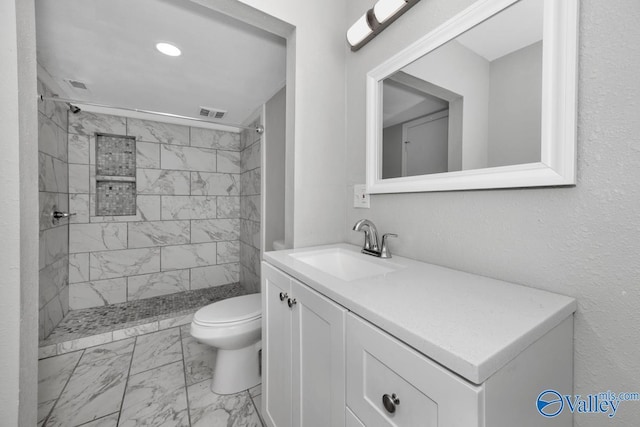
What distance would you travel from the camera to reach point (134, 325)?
2109mm

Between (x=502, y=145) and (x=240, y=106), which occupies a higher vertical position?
(x=240, y=106)

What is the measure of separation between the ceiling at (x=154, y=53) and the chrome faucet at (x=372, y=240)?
1374 millimetres

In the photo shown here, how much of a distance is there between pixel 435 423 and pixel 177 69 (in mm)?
2445

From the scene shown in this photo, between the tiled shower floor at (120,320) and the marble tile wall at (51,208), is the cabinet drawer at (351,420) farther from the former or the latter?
the marble tile wall at (51,208)

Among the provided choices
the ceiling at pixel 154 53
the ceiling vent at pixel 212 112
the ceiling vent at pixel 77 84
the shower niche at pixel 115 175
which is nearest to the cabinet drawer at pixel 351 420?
the ceiling at pixel 154 53

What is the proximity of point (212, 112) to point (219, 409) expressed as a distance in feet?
8.84

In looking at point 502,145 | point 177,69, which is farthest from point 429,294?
point 177,69

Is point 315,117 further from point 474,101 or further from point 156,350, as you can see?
point 156,350

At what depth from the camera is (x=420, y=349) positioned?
1.46 feet

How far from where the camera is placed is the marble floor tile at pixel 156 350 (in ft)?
5.75

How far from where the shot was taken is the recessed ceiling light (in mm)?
1578

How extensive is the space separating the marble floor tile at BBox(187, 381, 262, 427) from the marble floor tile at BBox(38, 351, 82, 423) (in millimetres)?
750

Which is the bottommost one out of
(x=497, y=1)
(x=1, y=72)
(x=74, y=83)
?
(x=1, y=72)

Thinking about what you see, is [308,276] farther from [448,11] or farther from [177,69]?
[177,69]
